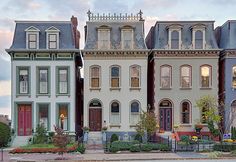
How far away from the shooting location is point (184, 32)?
46.9m

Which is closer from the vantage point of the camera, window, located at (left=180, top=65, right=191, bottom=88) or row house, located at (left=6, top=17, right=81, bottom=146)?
row house, located at (left=6, top=17, right=81, bottom=146)

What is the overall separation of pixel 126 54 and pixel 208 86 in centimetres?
851

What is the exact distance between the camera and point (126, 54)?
151 ft

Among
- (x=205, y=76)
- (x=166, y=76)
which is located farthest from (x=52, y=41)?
(x=205, y=76)

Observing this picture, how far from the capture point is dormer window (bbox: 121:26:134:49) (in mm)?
46344

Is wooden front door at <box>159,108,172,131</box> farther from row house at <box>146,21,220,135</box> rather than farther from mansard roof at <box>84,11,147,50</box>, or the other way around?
mansard roof at <box>84,11,147,50</box>

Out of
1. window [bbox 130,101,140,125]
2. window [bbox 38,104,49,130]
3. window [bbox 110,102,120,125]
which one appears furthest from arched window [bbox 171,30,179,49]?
window [bbox 38,104,49,130]

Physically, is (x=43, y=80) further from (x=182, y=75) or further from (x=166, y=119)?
(x=182, y=75)

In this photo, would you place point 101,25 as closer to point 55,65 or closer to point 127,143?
point 55,65

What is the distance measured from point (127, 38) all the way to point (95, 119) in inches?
333

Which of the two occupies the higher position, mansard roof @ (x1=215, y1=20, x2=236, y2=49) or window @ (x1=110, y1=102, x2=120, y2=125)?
mansard roof @ (x1=215, y1=20, x2=236, y2=49)

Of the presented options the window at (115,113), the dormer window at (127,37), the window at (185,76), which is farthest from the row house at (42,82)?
the window at (185,76)

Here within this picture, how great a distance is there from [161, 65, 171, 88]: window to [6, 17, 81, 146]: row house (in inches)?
334

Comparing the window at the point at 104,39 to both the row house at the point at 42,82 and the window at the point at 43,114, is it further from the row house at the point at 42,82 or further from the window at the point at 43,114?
the window at the point at 43,114
